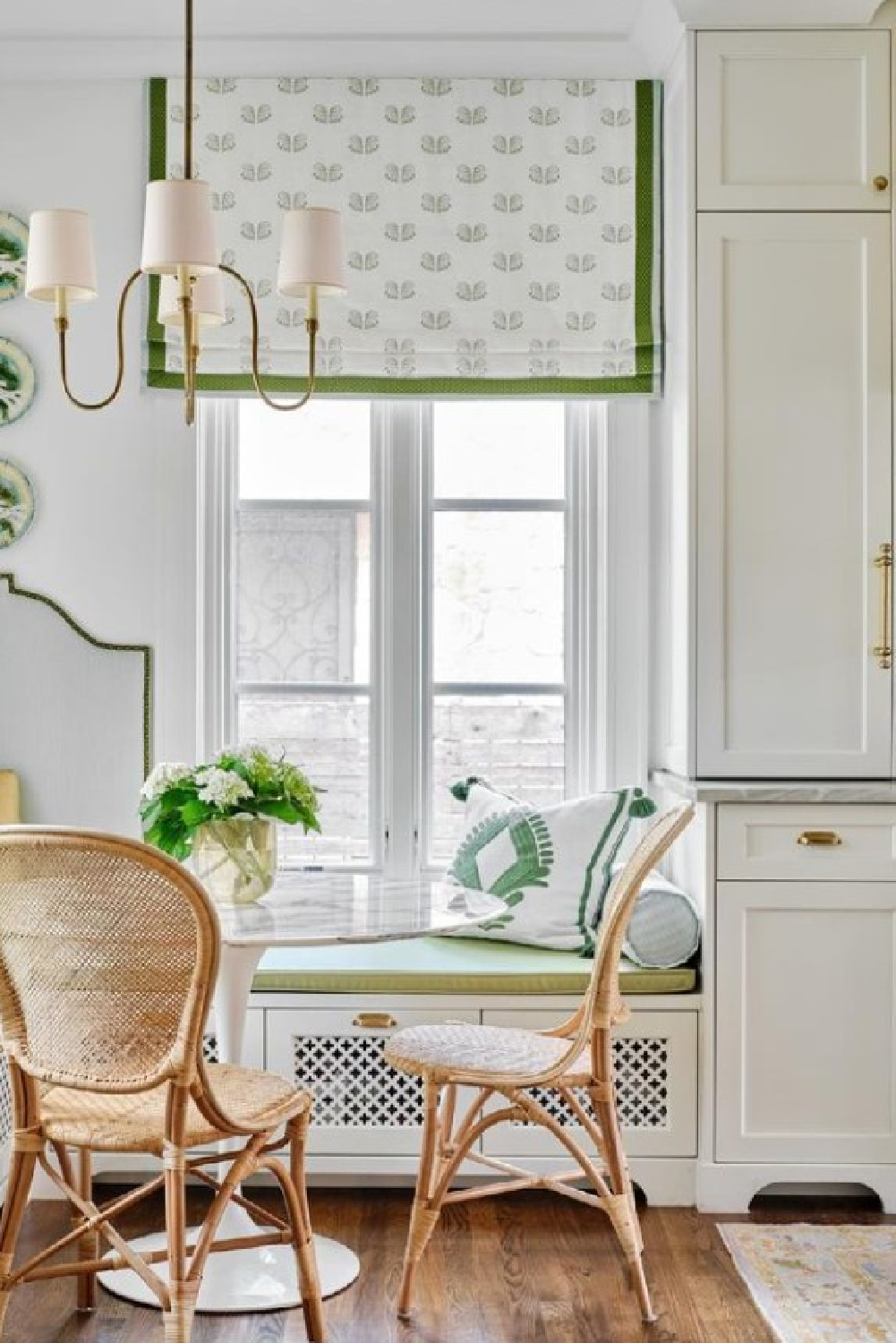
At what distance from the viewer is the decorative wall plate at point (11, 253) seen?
12.0ft

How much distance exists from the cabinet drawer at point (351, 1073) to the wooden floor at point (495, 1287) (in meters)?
0.13

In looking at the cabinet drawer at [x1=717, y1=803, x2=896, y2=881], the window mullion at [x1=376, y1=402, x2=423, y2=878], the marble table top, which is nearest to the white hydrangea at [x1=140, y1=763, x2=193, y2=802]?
the marble table top

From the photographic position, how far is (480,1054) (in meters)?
2.64

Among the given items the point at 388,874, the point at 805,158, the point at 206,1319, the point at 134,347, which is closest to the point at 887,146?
the point at 805,158

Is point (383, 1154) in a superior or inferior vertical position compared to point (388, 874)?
inferior

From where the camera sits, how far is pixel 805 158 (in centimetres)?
328

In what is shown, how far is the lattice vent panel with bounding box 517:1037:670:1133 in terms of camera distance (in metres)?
3.22

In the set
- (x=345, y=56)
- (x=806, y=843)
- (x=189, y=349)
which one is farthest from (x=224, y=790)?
(x=345, y=56)

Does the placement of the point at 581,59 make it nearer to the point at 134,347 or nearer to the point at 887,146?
the point at 887,146

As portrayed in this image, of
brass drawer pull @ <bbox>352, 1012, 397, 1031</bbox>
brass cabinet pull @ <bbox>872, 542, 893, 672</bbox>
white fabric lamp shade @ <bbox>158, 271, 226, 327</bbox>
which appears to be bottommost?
brass drawer pull @ <bbox>352, 1012, 397, 1031</bbox>

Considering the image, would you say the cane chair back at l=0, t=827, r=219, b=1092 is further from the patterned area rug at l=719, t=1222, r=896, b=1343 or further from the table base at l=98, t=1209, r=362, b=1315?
the patterned area rug at l=719, t=1222, r=896, b=1343

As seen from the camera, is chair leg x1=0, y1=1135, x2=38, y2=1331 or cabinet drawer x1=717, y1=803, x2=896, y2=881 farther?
cabinet drawer x1=717, y1=803, x2=896, y2=881

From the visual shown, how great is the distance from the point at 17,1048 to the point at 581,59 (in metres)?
2.63

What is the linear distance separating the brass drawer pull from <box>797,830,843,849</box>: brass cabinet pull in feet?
3.16
